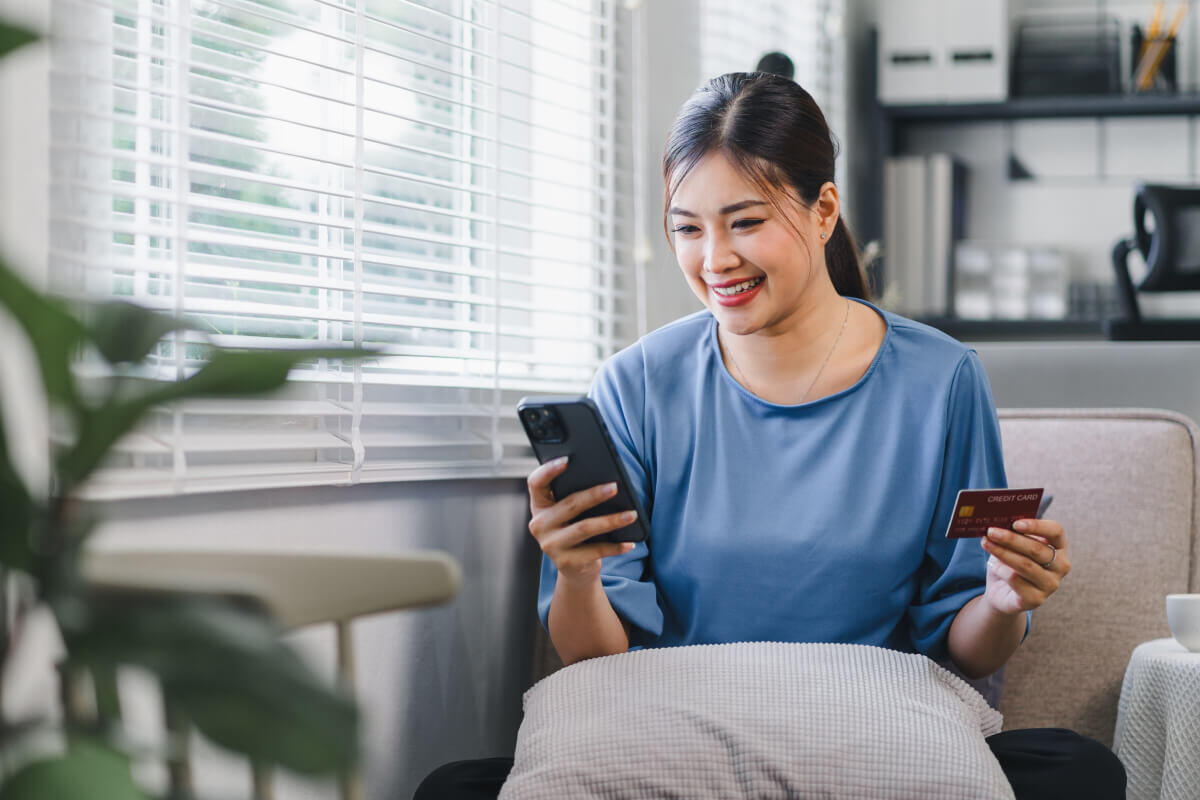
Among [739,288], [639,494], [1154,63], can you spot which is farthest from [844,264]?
[1154,63]

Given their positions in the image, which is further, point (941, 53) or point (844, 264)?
point (941, 53)

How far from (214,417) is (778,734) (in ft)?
1.84

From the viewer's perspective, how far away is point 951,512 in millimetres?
1334

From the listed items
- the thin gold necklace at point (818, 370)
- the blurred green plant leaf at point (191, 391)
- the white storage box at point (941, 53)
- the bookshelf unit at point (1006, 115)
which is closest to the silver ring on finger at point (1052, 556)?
the thin gold necklace at point (818, 370)

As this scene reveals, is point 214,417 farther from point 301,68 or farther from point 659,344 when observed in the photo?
point 659,344

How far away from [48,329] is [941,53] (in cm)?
301

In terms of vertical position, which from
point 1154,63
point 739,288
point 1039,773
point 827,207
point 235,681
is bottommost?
point 1039,773

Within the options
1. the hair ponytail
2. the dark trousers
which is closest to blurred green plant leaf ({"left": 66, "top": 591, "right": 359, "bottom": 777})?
the dark trousers

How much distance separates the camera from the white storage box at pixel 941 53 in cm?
300

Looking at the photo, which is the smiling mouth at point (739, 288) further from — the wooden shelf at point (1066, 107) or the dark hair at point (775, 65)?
the wooden shelf at point (1066, 107)

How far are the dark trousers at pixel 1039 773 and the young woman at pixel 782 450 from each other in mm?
134

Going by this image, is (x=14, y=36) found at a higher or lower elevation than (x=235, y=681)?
higher

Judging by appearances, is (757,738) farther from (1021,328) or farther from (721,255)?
(1021,328)

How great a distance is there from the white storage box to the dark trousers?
7.35 ft
